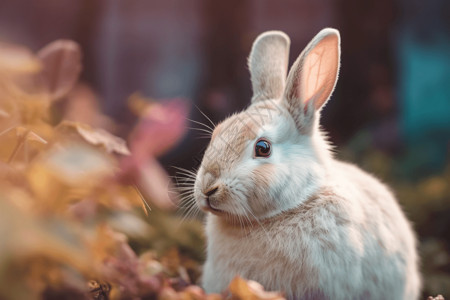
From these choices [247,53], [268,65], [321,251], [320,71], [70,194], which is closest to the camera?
[70,194]

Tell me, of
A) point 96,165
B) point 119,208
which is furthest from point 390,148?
point 96,165

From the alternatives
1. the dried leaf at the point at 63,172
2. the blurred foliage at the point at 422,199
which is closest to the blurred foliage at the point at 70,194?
the dried leaf at the point at 63,172

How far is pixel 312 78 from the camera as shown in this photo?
1.51 meters

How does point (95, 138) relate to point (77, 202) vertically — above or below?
above

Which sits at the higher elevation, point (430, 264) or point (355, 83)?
point (355, 83)

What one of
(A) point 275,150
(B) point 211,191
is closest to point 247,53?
(A) point 275,150

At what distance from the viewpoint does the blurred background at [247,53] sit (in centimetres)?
325

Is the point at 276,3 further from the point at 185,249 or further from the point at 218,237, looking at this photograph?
the point at 218,237

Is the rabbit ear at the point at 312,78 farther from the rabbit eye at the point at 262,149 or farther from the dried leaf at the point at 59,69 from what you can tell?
the dried leaf at the point at 59,69

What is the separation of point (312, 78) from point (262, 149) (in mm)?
279

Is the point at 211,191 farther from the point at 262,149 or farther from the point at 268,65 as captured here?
the point at 268,65

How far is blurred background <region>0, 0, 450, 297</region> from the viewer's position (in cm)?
325

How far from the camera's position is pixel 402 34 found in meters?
3.28

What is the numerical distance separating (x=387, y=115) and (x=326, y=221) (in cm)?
215
